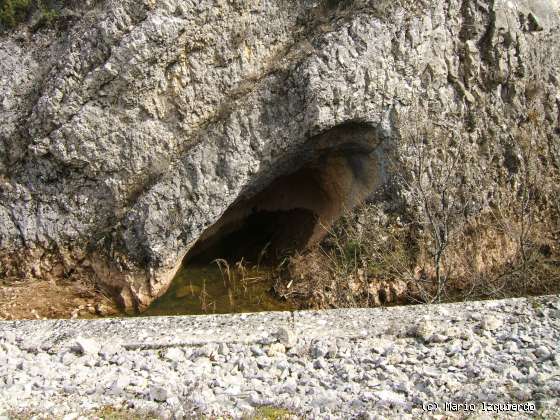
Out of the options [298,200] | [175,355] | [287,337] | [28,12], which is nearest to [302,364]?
[287,337]

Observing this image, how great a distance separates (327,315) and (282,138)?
3.95 meters

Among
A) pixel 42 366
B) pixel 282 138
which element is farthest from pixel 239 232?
pixel 42 366

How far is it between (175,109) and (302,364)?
556cm

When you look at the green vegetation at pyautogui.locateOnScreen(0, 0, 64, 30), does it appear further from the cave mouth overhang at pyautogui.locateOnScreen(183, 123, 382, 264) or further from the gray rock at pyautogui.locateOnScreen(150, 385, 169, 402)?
the gray rock at pyautogui.locateOnScreen(150, 385, 169, 402)

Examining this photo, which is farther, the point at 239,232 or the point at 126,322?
the point at 239,232

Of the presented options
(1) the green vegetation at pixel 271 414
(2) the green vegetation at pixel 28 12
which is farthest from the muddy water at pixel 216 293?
(2) the green vegetation at pixel 28 12

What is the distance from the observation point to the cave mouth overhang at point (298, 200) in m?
9.44

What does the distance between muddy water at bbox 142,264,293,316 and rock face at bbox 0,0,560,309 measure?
42 centimetres

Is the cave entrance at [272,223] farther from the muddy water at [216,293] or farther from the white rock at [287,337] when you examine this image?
the white rock at [287,337]

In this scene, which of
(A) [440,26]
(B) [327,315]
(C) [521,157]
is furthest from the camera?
(C) [521,157]

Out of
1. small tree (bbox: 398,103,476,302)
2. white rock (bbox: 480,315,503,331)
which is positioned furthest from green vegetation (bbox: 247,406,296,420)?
small tree (bbox: 398,103,476,302)

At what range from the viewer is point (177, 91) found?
873cm

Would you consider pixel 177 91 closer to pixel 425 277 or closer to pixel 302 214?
pixel 302 214

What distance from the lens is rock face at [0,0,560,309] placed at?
859 cm
